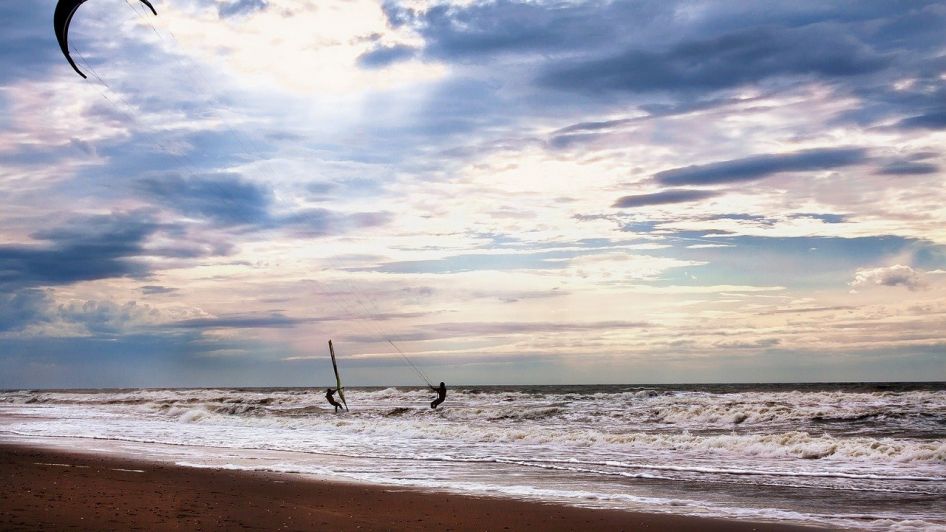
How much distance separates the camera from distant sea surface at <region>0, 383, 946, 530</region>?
39.9ft

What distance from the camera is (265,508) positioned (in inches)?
415

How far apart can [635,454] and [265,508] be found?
10.8 meters

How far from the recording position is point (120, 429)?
27.5 m

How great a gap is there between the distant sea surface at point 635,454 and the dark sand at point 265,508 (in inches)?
38.1

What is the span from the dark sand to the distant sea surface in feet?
3.17

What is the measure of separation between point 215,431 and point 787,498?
67.1ft

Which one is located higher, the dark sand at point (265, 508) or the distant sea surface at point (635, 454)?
the dark sand at point (265, 508)

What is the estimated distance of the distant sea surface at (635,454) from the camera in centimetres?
1216

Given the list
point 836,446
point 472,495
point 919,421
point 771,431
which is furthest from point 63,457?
point 919,421

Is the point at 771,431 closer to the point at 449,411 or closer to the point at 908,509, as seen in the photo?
the point at 908,509

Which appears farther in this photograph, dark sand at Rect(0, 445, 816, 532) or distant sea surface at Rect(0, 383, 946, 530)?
distant sea surface at Rect(0, 383, 946, 530)

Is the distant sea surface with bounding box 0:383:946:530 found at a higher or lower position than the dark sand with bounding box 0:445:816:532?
lower

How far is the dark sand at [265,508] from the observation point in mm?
9242

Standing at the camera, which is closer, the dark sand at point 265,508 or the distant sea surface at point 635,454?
the dark sand at point 265,508
